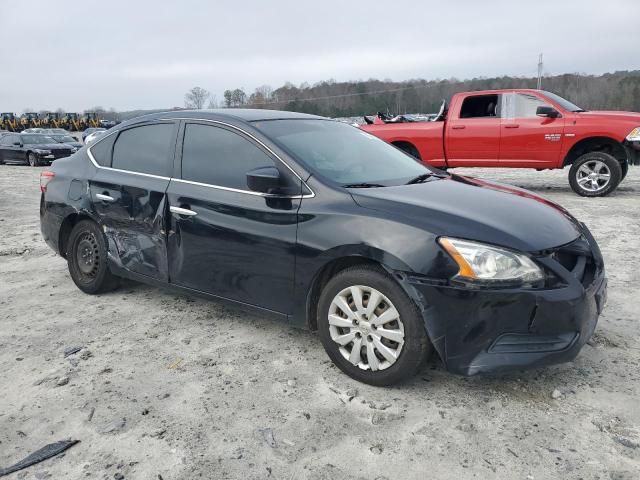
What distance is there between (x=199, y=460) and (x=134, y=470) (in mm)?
279

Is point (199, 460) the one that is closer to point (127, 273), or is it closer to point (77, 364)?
point (77, 364)

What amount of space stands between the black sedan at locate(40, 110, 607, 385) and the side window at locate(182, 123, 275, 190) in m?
0.01

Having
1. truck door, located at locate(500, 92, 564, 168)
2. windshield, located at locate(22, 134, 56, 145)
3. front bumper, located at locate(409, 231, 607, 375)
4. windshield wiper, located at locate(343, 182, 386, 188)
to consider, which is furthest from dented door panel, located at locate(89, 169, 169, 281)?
windshield, located at locate(22, 134, 56, 145)

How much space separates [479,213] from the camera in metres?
3.02

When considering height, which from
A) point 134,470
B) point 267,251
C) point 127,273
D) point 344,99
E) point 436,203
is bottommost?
point 134,470

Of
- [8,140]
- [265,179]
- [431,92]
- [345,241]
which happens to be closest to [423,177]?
[345,241]

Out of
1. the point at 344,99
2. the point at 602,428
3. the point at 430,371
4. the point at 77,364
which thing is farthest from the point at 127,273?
the point at 344,99

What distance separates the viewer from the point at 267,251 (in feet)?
11.0

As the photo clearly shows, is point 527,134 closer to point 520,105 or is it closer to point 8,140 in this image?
point 520,105

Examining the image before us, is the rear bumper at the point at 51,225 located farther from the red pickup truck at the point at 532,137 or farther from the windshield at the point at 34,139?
the windshield at the point at 34,139

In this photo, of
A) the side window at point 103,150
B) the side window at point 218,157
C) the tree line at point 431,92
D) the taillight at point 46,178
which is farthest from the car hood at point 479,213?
the tree line at point 431,92

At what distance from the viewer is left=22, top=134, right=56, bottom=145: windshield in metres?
21.2

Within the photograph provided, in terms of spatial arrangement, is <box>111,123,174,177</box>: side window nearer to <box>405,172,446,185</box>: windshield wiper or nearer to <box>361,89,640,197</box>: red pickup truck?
<box>405,172,446,185</box>: windshield wiper

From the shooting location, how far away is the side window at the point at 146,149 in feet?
13.3
